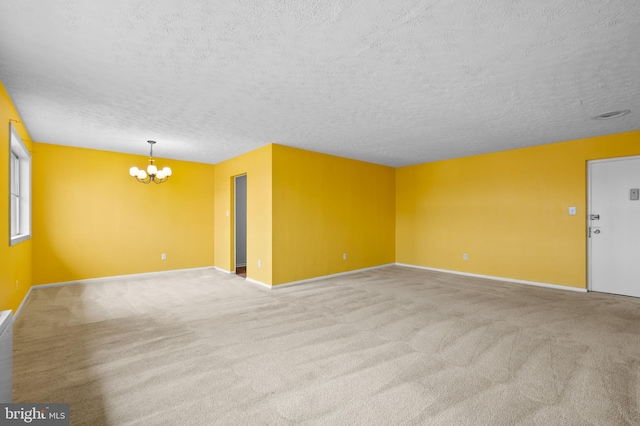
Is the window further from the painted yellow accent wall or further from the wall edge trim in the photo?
the wall edge trim

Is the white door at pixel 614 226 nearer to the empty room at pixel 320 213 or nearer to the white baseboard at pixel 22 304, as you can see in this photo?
the empty room at pixel 320 213

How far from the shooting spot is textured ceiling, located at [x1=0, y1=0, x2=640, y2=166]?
1898 mm


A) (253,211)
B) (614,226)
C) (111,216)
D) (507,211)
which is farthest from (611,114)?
(111,216)

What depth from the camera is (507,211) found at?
5695mm

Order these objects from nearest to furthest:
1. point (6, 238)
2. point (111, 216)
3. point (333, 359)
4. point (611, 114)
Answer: point (333, 359) → point (6, 238) → point (611, 114) → point (111, 216)

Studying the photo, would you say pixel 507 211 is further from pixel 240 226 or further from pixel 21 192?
pixel 21 192

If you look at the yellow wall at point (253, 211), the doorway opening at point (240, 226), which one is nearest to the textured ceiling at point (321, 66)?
the yellow wall at point (253, 211)

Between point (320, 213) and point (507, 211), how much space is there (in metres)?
3.55

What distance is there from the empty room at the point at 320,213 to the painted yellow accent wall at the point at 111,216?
4 centimetres

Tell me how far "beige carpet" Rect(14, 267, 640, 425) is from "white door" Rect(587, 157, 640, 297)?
424 mm

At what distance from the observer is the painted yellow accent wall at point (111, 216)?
5.19m

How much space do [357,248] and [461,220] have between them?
227 centimetres

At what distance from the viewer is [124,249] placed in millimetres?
5934

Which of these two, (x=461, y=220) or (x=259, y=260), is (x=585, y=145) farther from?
(x=259, y=260)
